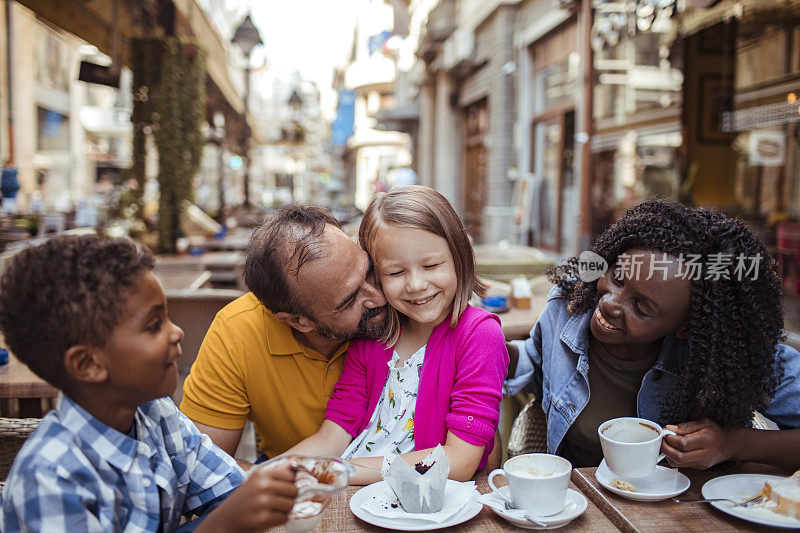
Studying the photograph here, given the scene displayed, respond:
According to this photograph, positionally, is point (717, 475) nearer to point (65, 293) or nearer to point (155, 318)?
point (155, 318)

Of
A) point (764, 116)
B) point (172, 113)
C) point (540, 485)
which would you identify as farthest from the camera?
point (172, 113)

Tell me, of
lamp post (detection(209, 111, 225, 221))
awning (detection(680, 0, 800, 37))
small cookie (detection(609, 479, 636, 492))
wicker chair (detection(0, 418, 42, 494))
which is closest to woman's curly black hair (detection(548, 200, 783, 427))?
small cookie (detection(609, 479, 636, 492))

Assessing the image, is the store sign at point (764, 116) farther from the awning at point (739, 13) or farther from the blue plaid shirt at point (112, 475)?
the blue plaid shirt at point (112, 475)

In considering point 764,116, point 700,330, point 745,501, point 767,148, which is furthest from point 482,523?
point 767,148

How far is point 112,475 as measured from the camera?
51.0 inches

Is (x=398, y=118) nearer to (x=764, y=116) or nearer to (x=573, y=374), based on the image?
(x=764, y=116)

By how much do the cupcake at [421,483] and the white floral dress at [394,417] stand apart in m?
0.44

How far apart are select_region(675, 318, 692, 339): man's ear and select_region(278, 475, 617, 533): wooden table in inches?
22.2

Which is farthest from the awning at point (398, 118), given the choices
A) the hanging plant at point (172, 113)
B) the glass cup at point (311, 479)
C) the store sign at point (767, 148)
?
the glass cup at point (311, 479)

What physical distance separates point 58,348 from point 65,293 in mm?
114

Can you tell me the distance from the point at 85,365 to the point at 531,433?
1747 millimetres

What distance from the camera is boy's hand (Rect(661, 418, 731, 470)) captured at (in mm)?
1644

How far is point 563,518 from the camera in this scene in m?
1.46

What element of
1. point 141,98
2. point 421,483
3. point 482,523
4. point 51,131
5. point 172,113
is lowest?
point 482,523
